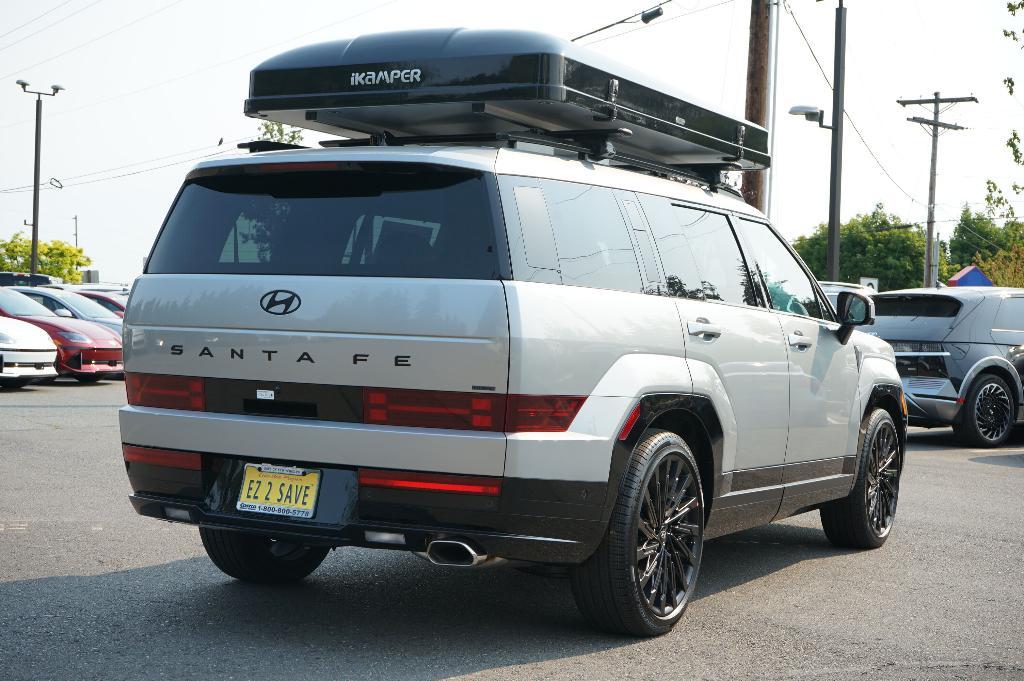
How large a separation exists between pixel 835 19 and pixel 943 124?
38408 millimetres

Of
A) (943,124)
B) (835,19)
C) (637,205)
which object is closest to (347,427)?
(637,205)

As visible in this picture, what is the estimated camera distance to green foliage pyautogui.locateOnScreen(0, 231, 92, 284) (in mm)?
114125

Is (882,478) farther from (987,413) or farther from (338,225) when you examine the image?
(987,413)

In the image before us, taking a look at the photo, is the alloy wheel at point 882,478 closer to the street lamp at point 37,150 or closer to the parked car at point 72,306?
the parked car at point 72,306

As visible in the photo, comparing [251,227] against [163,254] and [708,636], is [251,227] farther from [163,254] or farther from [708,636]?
[708,636]

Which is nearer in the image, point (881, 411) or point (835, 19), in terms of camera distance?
point (881, 411)

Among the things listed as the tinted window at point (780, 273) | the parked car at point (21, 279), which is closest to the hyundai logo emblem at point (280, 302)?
the tinted window at point (780, 273)

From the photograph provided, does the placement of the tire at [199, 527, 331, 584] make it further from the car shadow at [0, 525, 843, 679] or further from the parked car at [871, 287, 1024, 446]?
the parked car at [871, 287, 1024, 446]

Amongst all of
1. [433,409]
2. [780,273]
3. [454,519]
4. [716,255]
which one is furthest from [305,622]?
[780,273]

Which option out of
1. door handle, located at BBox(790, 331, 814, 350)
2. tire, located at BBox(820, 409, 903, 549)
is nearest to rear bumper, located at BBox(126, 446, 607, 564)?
door handle, located at BBox(790, 331, 814, 350)

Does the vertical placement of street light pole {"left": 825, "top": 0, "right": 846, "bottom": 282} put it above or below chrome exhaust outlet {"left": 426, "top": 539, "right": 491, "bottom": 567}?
above

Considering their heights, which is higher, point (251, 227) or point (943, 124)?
point (943, 124)

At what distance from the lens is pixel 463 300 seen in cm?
465

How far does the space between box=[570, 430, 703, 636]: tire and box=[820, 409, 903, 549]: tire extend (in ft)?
7.05
